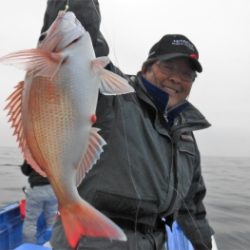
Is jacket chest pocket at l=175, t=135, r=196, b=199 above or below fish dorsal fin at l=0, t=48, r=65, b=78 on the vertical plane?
below

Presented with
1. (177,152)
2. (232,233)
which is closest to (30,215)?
(177,152)

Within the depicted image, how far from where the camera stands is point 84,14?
7.61ft

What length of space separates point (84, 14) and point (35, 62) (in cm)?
91

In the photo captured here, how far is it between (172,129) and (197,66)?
570 mm

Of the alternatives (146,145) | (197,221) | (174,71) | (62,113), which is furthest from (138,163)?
(197,221)

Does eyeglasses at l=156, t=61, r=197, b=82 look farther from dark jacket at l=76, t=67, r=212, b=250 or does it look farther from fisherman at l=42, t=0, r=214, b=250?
dark jacket at l=76, t=67, r=212, b=250

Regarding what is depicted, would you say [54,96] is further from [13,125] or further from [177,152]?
[177,152]

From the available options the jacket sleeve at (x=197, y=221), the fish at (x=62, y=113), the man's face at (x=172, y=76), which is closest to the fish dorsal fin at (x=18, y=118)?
the fish at (x=62, y=113)

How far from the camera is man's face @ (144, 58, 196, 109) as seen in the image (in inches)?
128

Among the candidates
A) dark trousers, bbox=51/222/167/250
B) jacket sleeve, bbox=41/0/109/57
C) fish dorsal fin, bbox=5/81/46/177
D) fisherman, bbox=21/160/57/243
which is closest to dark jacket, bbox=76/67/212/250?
dark trousers, bbox=51/222/167/250

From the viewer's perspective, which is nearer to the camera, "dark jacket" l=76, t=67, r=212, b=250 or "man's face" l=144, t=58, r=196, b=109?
"dark jacket" l=76, t=67, r=212, b=250

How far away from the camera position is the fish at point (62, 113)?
1.54m

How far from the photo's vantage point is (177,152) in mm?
3102

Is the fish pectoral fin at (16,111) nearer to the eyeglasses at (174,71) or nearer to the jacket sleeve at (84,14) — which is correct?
the jacket sleeve at (84,14)
